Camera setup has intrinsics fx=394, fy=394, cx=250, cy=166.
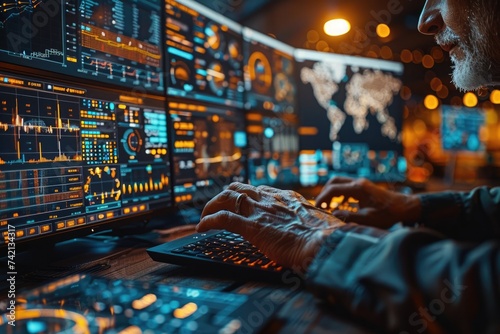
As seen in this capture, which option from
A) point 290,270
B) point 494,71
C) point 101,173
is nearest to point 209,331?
point 290,270

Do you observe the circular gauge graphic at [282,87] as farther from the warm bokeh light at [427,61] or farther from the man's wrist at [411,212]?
the warm bokeh light at [427,61]

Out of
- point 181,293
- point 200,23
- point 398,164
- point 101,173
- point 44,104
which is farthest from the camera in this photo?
point 398,164

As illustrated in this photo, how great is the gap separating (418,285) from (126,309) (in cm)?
39

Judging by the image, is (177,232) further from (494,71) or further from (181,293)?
(494,71)

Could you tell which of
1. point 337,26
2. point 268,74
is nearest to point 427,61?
point 337,26

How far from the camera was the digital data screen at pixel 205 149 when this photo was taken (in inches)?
51.2

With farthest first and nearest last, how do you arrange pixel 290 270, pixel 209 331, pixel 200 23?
pixel 200 23
pixel 290 270
pixel 209 331

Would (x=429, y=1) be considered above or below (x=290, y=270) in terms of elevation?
above

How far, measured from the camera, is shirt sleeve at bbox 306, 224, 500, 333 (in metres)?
0.47

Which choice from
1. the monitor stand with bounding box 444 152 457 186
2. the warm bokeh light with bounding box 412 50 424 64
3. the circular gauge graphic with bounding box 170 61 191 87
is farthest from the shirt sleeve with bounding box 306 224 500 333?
the warm bokeh light with bounding box 412 50 424 64

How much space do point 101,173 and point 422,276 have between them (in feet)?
2.56

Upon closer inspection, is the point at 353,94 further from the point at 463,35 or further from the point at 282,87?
the point at 463,35

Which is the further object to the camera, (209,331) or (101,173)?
(101,173)

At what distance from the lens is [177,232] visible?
125cm
